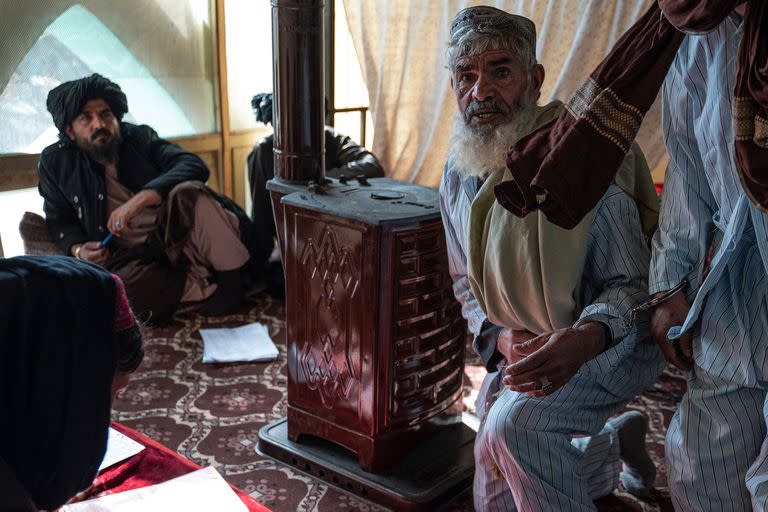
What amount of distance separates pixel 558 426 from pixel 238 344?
6.08 feet

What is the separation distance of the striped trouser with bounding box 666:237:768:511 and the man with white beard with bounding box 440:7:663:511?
0.63 ft

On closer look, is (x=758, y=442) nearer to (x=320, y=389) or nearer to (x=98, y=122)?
(x=320, y=389)

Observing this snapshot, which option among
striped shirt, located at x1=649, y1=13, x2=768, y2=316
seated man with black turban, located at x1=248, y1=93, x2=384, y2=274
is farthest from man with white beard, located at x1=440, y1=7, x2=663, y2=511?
seated man with black turban, located at x1=248, y1=93, x2=384, y2=274

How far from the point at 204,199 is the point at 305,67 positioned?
1.56 meters

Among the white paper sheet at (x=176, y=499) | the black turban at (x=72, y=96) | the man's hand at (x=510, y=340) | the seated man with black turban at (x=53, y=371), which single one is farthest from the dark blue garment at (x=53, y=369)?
the black turban at (x=72, y=96)

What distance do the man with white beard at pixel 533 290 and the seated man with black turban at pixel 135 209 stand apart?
1.99m

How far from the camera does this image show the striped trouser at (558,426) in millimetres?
1877

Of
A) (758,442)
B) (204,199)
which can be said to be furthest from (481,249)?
(204,199)

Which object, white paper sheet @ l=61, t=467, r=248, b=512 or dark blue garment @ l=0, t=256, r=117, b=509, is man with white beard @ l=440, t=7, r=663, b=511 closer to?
white paper sheet @ l=61, t=467, r=248, b=512

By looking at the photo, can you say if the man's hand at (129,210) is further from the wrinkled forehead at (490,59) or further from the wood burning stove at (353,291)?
the wrinkled forehead at (490,59)

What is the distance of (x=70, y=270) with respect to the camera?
4.77ft

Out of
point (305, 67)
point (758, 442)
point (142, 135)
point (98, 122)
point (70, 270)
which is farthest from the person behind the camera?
point (142, 135)

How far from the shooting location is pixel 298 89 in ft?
8.02

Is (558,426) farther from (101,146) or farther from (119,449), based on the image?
(101,146)
